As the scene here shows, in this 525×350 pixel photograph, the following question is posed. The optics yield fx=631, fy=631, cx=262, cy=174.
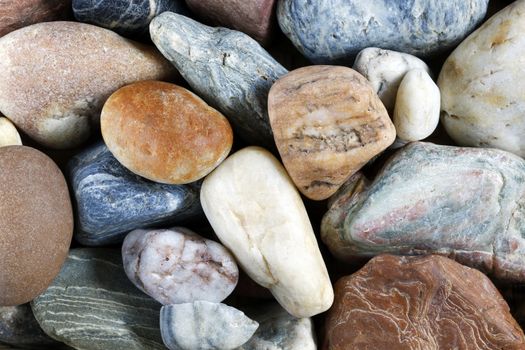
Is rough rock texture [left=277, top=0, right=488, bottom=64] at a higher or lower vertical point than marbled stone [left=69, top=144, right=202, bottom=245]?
higher

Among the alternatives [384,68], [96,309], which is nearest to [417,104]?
[384,68]

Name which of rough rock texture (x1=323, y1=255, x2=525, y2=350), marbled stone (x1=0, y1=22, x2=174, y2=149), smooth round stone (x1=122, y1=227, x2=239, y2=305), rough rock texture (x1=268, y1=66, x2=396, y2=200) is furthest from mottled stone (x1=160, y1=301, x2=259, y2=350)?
marbled stone (x1=0, y1=22, x2=174, y2=149)

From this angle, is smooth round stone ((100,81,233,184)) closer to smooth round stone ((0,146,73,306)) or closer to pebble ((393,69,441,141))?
smooth round stone ((0,146,73,306))

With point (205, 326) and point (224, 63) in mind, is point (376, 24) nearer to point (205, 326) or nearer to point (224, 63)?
point (224, 63)

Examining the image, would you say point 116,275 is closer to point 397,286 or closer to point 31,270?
point 31,270

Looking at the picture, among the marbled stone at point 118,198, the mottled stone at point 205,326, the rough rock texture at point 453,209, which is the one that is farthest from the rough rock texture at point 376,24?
the mottled stone at point 205,326

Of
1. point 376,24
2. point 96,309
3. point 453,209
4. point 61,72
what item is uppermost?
point 376,24

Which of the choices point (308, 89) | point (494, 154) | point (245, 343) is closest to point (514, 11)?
point (494, 154)
